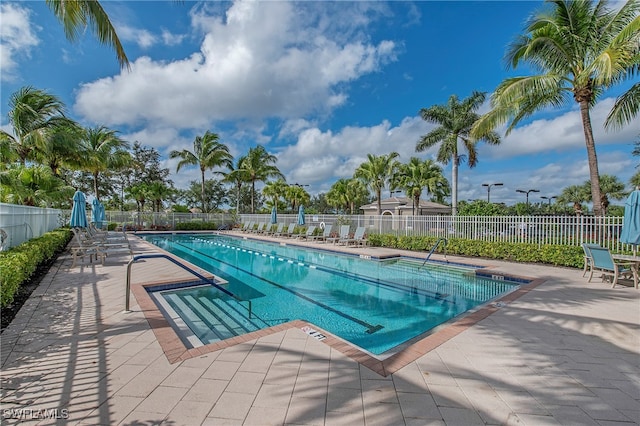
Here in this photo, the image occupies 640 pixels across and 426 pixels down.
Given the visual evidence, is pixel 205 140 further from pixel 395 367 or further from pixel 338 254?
pixel 395 367

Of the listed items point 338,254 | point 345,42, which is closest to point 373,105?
point 345,42

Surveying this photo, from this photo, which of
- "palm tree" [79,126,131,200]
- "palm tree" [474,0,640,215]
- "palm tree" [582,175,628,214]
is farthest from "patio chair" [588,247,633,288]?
"palm tree" [582,175,628,214]

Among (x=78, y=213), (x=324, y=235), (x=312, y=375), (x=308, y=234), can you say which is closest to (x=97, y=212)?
(x=78, y=213)

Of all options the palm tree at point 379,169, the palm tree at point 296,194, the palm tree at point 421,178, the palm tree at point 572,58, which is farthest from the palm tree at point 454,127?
the palm tree at point 296,194

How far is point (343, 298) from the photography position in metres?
7.00

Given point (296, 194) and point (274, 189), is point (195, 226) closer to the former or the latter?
point (274, 189)

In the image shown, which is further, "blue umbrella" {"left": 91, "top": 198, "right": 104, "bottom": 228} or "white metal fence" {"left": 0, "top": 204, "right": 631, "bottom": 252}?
"blue umbrella" {"left": 91, "top": 198, "right": 104, "bottom": 228}

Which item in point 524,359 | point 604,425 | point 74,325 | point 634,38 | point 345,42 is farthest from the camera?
point 345,42

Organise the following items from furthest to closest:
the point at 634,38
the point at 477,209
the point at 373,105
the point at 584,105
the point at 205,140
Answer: the point at 205,140 → the point at 373,105 → the point at 477,209 → the point at 584,105 → the point at 634,38

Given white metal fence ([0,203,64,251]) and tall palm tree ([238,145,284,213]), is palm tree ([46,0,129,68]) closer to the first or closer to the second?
white metal fence ([0,203,64,251])

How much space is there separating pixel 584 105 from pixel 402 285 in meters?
8.48

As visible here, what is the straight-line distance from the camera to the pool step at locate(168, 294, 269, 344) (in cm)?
481

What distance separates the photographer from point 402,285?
8.09m

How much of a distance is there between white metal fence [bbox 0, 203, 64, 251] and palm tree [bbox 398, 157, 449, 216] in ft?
71.7
